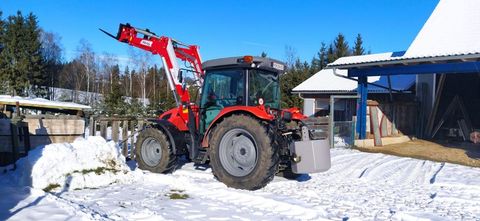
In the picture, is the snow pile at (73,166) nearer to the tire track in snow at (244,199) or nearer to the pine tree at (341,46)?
the tire track in snow at (244,199)

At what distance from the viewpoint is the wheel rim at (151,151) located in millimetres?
8305

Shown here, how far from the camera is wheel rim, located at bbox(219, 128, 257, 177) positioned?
7.04 m

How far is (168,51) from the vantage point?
30.2ft

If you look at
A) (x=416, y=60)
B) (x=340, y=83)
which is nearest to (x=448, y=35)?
(x=416, y=60)

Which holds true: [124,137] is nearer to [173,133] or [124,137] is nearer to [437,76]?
[173,133]

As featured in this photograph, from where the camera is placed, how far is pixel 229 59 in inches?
298

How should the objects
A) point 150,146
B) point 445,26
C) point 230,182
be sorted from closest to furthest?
1. point 230,182
2. point 150,146
3. point 445,26

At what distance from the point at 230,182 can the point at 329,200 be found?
63.9 inches

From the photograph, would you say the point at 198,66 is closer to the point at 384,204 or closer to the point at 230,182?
the point at 230,182

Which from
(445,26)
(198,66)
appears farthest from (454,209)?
(445,26)

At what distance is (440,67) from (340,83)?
32.4 ft

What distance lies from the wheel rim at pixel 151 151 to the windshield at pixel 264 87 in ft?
7.07

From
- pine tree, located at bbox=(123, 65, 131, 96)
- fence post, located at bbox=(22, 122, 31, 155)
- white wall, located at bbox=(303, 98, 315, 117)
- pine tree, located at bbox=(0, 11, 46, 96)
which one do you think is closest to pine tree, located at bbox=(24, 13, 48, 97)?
pine tree, located at bbox=(0, 11, 46, 96)

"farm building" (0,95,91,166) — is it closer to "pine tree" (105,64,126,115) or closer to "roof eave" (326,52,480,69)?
"roof eave" (326,52,480,69)
